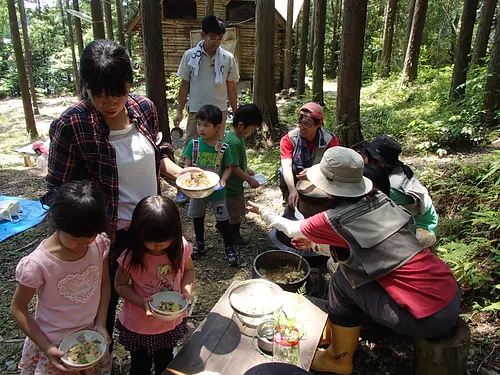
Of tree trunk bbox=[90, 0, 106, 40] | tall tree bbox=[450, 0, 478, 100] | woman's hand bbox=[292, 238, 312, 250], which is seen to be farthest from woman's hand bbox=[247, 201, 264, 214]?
tall tree bbox=[450, 0, 478, 100]

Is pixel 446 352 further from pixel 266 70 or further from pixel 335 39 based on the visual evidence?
pixel 335 39

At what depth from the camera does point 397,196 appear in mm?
3205

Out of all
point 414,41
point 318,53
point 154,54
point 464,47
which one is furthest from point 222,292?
point 414,41

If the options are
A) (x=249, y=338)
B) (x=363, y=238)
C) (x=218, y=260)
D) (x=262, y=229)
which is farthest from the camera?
(x=262, y=229)

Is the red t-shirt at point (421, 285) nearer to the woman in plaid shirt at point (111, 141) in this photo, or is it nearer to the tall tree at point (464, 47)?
the woman in plaid shirt at point (111, 141)

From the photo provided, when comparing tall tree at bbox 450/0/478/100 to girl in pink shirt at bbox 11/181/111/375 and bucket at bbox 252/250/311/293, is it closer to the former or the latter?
bucket at bbox 252/250/311/293

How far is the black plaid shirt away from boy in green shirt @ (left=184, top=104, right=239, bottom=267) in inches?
63.6

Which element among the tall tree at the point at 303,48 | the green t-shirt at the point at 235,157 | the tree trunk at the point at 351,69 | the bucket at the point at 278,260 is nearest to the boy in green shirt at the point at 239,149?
the green t-shirt at the point at 235,157

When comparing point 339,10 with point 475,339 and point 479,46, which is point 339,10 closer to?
point 479,46

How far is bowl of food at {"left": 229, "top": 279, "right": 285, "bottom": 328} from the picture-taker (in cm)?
218

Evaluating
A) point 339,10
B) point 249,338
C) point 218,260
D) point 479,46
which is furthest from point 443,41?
point 249,338

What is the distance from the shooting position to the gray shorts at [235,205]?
4.27 metres

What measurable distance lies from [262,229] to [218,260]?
36.6 inches

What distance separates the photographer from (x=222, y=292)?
375 cm
